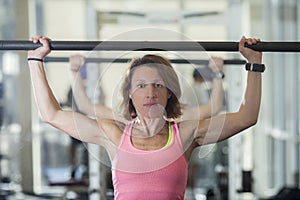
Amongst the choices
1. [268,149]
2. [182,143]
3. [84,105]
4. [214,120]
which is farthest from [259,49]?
[268,149]

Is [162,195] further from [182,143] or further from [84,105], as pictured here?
[84,105]

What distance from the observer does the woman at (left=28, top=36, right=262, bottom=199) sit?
1.66 meters

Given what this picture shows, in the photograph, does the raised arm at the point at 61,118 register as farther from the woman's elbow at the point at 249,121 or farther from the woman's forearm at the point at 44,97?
the woman's elbow at the point at 249,121

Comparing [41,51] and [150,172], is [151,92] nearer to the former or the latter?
[150,172]

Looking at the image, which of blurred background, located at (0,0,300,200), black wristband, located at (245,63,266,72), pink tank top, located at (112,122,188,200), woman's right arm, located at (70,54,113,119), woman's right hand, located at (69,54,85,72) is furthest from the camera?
blurred background, located at (0,0,300,200)

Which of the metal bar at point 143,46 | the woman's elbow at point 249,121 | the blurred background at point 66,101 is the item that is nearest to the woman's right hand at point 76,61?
the metal bar at point 143,46

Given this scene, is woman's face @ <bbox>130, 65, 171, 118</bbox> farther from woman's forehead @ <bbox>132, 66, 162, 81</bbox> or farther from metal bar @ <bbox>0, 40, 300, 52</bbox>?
metal bar @ <bbox>0, 40, 300, 52</bbox>

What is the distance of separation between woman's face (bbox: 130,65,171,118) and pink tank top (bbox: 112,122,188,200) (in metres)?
0.11

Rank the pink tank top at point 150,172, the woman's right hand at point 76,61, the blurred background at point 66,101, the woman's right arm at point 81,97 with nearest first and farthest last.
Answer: the pink tank top at point 150,172
the woman's right arm at point 81,97
the woman's right hand at point 76,61
the blurred background at point 66,101

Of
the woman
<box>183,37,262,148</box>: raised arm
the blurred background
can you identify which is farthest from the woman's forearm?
the blurred background

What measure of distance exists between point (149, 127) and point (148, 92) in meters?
0.12

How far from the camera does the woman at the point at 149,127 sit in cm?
166

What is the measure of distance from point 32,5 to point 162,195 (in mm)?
4534

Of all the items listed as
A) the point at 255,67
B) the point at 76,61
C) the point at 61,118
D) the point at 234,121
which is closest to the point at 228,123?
the point at 234,121
